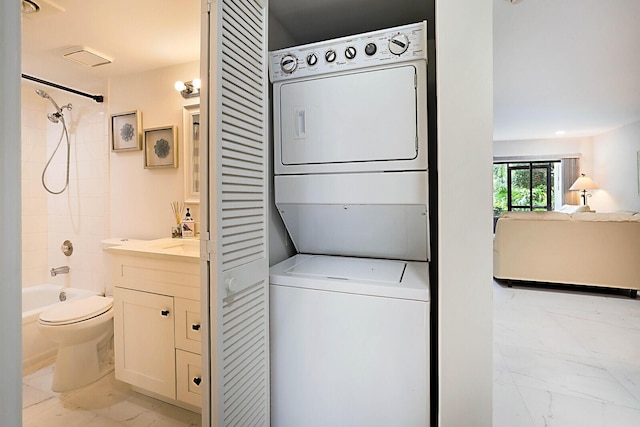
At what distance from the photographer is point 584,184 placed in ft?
20.9

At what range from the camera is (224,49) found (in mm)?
1059

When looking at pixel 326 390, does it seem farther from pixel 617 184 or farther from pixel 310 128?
pixel 617 184

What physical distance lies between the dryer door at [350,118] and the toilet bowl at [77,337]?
5.38 ft

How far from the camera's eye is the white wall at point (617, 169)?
5457 mm

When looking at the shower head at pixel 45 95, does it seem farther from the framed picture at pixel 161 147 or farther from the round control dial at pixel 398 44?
the round control dial at pixel 398 44

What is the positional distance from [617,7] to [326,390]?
311 centimetres

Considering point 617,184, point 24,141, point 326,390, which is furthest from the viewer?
point 617,184

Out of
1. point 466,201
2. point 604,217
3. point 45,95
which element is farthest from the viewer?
point 604,217

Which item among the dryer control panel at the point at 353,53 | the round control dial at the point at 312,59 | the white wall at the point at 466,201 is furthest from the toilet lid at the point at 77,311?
the white wall at the point at 466,201

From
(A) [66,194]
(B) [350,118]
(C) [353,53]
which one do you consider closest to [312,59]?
(C) [353,53]

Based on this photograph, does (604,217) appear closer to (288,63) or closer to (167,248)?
(288,63)

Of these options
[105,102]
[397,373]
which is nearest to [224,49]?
[397,373]

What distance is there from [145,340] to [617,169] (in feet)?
26.4

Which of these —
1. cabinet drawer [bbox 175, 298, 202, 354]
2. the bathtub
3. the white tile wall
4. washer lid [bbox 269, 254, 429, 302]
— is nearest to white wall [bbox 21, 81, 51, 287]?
the white tile wall
